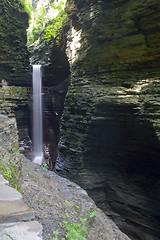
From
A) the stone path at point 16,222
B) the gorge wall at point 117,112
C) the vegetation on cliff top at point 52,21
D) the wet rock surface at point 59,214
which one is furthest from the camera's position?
the vegetation on cliff top at point 52,21

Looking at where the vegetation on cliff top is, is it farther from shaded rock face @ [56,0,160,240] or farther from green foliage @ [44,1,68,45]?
shaded rock face @ [56,0,160,240]

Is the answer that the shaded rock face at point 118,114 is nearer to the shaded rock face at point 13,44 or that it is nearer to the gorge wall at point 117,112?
the gorge wall at point 117,112

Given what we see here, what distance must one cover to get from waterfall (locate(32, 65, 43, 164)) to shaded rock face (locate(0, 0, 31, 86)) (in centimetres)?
95

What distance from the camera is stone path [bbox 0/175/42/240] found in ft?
3.97

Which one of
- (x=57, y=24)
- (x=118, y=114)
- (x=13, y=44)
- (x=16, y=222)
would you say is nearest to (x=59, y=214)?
(x=16, y=222)

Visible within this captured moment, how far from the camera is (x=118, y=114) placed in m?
8.33

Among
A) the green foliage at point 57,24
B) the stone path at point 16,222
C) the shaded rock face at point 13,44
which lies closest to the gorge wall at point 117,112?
the green foliage at point 57,24

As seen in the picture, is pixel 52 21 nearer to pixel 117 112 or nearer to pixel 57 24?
pixel 57 24

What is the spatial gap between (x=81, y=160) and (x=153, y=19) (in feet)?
26.2

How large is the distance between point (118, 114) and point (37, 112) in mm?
10768

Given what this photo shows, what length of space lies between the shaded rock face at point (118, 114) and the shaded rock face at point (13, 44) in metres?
6.72

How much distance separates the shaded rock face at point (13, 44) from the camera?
544 inches

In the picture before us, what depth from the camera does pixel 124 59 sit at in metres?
8.60

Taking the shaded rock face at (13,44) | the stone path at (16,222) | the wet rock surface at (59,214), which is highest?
the shaded rock face at (13,44)
